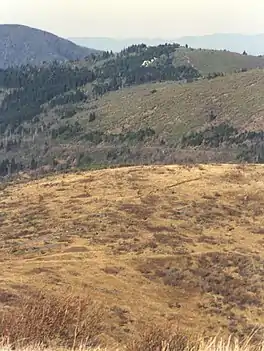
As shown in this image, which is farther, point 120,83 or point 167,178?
point 120,83

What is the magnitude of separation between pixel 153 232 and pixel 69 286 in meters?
6.12

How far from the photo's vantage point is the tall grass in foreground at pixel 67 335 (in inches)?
210

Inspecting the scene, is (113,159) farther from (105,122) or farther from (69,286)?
(69,286)

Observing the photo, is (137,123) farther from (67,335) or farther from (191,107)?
(67,335)

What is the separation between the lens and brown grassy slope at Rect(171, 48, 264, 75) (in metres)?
158

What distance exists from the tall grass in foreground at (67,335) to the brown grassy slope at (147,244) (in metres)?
3.06

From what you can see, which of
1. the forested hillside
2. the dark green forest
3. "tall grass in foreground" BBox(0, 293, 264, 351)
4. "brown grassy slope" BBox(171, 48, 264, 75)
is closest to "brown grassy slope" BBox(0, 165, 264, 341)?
"tall grass in foreground" BBox(0, 293, 264, 351)

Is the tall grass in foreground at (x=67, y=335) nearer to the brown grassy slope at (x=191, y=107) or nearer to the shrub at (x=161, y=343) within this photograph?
the shrub at (x=161, y=343)

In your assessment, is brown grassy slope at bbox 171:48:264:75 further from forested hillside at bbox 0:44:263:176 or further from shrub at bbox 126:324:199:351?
shrub at bbox 126:324:199:351

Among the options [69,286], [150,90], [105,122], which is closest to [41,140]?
[105,122]

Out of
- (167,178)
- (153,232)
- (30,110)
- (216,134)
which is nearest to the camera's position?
(153,232)

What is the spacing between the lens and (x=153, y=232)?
18.0 metres

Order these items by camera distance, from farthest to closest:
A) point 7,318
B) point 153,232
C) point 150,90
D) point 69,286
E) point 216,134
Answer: point 150,90 < point 216,134 < point 153,232 < point 69,286 < point 7,318

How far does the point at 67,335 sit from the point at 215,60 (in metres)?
164
